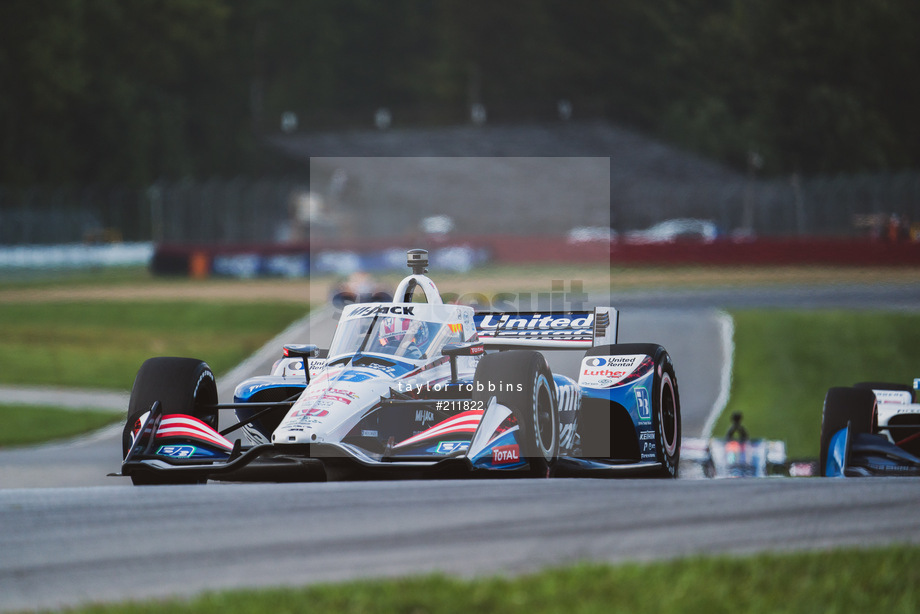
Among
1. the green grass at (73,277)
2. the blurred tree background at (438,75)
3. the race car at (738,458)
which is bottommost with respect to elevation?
the race car at (738,458)

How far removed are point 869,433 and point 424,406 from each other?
166 inches

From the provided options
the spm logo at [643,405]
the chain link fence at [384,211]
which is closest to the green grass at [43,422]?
the spm logo at [643,405]

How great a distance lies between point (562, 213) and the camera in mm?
56688

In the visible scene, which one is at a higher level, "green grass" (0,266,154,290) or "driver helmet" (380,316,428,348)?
"green grass" (0,266,154,290)

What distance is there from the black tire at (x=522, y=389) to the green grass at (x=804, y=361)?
912 cm

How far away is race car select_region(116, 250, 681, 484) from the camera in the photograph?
8000 mm

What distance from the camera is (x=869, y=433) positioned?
10727 mm

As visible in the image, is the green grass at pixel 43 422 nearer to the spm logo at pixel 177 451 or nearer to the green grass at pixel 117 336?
the green grass at pixel 117 336

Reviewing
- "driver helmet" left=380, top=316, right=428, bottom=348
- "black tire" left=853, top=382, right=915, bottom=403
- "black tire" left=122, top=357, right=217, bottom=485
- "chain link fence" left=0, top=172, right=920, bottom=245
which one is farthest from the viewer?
"chain link fence" left=0, top=172, right=920, bottom=245

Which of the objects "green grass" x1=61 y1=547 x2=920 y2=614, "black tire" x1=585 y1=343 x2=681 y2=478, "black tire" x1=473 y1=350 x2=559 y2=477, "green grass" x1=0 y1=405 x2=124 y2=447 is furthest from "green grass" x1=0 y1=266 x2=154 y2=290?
"green grass" x1=61 y1=547 x2=920 y2=614

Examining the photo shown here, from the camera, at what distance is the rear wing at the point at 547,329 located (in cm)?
997

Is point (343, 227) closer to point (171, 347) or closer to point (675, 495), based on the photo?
point (171, 347)

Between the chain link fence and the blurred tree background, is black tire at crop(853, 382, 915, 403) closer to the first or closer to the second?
the chain link fence

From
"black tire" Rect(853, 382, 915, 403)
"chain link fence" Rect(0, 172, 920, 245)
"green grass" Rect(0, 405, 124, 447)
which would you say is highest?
"chain link fence" Rect(0, 172, 920, 245)
